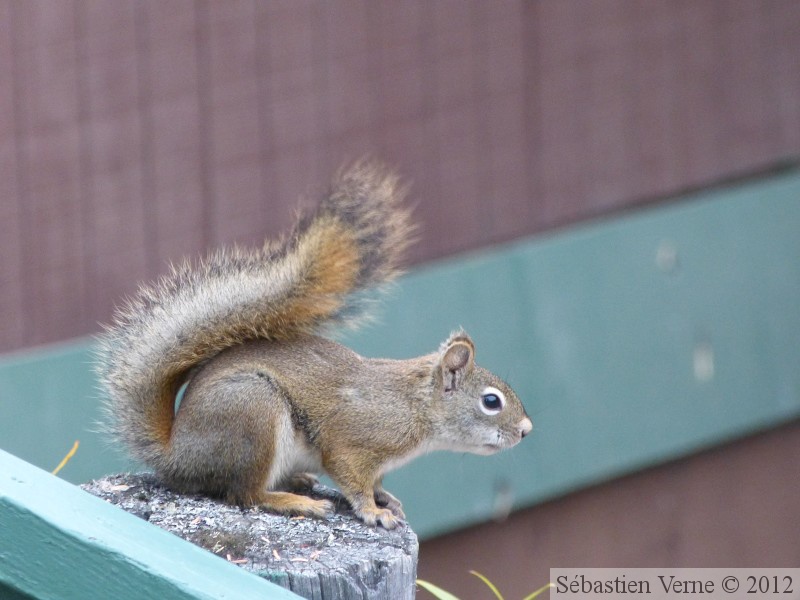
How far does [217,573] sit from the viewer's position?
1273mm

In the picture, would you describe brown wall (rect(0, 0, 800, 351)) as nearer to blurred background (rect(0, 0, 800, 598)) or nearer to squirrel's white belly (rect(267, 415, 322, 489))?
blurred background (rect(0, 0, 800, 598))

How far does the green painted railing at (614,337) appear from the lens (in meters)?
4.28

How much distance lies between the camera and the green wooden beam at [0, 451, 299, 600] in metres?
1.16

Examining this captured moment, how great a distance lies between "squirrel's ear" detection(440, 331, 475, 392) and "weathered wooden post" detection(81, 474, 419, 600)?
0.40 m

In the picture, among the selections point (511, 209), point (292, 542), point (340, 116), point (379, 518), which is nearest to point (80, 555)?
point (292, 542)

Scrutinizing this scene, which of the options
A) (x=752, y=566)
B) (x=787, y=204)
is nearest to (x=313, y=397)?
(x=787, y=204)

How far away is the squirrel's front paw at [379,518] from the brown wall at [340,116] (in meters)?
1.76

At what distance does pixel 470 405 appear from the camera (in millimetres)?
2535

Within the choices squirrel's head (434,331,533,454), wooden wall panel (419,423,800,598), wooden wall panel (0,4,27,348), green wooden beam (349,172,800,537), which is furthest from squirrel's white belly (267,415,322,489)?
wooden wall panel (419,423,800,598)

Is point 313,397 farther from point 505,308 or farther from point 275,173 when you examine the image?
point 505,308

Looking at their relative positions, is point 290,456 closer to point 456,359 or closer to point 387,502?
point 387,502

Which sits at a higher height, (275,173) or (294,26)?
(294,26)

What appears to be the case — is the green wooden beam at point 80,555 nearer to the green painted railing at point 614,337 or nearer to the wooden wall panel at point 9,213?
the wooden wall panel at point 9,213

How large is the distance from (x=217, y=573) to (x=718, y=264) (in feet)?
12.7
